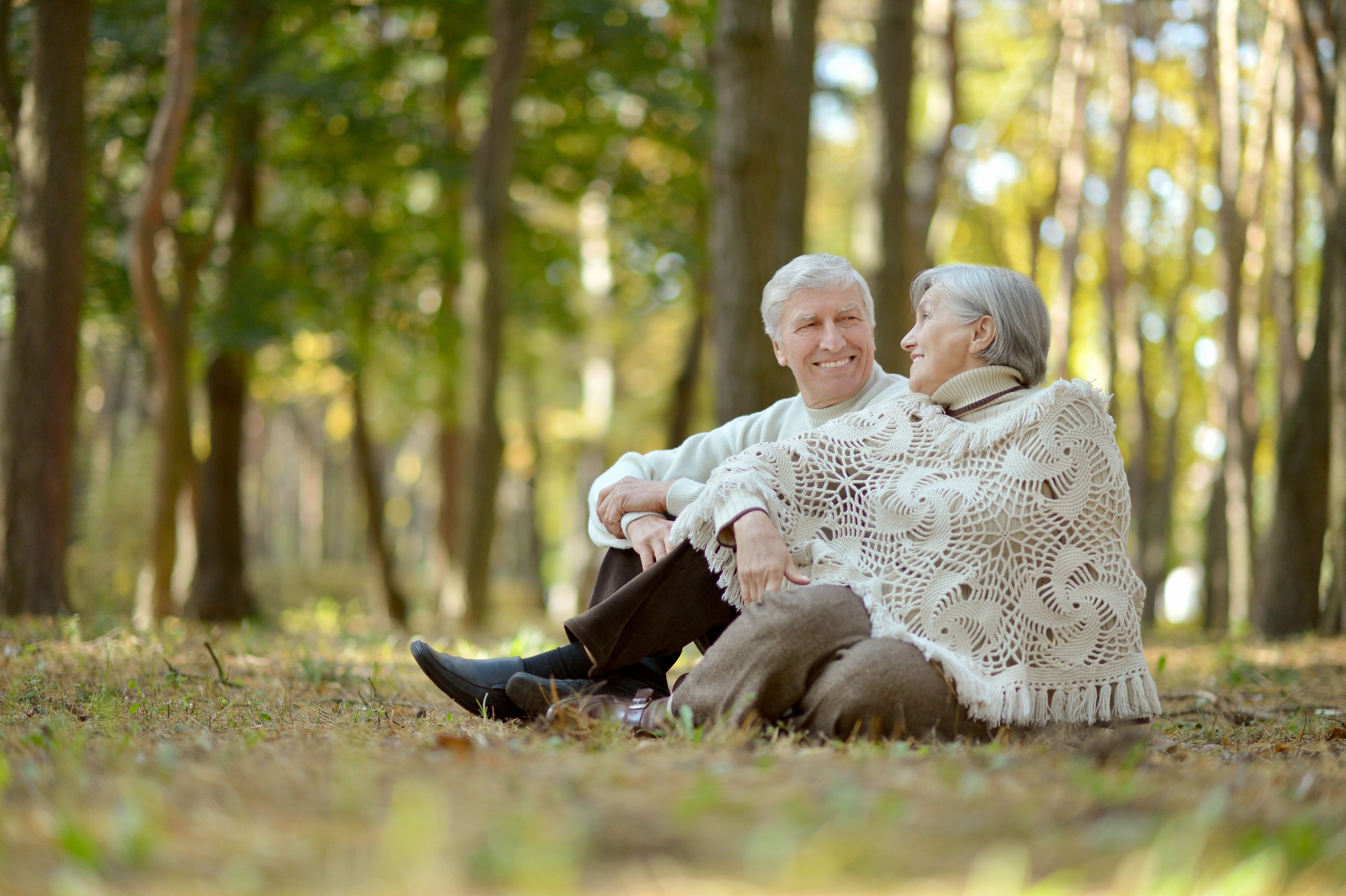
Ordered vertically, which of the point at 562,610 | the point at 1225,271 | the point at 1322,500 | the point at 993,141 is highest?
the point at 993,141

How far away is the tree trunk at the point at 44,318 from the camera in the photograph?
7637 millimetres

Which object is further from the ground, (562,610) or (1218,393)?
(1218,393)

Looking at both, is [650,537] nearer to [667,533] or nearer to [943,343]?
[667,533]

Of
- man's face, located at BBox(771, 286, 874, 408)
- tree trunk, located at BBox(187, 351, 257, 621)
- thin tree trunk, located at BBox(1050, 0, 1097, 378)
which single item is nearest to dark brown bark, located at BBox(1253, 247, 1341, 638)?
thin tree trunk, located at BBox(1050, 0, 1097, 378)

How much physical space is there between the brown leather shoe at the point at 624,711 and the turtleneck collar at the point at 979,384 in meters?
1.32

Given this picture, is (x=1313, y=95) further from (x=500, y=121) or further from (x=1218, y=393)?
(x=1218, y=393)

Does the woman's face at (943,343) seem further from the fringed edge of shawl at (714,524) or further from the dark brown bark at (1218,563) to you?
the dark brown bark at (1218,563)

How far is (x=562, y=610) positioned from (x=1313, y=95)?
763 inches

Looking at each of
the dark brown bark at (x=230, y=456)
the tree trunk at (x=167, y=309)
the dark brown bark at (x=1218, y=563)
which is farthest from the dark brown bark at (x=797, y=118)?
the dark brown bark at (x=1218, y=563)

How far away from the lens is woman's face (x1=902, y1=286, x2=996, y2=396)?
366 centimetres

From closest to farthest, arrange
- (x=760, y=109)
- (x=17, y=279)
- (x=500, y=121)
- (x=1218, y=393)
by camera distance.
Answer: (x=760, y=109), (x=17, y=279), (x=500, y=121), (x=1218, y=393)

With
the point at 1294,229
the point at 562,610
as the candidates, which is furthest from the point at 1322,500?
the point at 562,610

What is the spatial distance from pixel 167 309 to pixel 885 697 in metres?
8.76

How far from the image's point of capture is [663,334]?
76.3 feet
